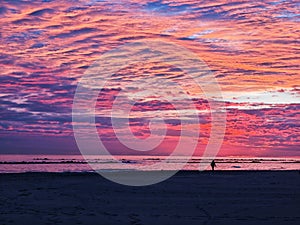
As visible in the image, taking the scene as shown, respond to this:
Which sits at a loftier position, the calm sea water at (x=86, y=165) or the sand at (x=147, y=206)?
the calm sea water at (x=86, y=165)

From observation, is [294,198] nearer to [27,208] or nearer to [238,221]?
[238,221]

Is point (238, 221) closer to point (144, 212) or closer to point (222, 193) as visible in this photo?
point (144, 212)

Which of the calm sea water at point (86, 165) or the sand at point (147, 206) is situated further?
the calm sea water at point (86, 165)

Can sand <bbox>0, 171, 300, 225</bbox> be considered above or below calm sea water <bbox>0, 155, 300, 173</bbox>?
below

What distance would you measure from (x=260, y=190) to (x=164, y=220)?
1197 centimetres

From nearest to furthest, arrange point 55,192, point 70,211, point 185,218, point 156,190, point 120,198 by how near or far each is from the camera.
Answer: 1. point 185,218
2. point 70,211
3. point 120,198
4. point 55,192
5. point 156,190

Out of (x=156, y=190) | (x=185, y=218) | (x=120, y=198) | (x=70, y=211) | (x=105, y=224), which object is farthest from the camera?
(x=156, y=190)

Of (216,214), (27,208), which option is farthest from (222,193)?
(27,208)

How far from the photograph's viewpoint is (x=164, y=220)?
15.6 metres

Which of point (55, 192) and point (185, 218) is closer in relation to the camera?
point (185, 218)

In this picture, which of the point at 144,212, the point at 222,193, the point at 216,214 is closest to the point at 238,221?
the point at 216,214

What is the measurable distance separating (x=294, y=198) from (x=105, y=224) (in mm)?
10841

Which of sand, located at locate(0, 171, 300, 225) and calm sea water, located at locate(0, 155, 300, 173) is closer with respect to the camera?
sand, located at locate(0, 171, 300, 225)

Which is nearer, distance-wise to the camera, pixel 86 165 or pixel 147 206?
pixel 147 206
